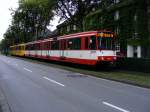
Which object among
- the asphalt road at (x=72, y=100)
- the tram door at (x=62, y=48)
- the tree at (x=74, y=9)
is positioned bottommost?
the asphalt road at (x=72, y=100)

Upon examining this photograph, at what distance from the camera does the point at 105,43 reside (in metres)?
29.4

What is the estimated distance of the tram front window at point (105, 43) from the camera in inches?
1141

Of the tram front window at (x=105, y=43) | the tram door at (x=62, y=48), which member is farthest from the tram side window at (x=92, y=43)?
the tram door at (x=62, y=48)

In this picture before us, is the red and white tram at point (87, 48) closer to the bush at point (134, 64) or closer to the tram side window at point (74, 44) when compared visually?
the tram side window at point (74, 44)

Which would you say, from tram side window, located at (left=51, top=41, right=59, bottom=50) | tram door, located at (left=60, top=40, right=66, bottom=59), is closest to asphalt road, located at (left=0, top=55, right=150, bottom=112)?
tram door, located at (left=60, top=40, right=66, bottom=59)

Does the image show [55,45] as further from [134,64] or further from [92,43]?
[134,64]

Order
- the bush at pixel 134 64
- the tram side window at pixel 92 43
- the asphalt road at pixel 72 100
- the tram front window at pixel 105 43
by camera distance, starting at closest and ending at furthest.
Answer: the asphalt road at pixel 72 100
the bush at pixel 134 64
the tram front window at pixel 105 43
the tram side window at pixel 92 43

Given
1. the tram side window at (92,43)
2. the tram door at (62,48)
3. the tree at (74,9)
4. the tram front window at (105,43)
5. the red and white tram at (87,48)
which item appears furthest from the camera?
the tree at (74,9)

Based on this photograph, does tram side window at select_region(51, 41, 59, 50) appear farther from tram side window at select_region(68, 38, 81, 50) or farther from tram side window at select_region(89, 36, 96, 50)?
tram side window at select_region(89, 36, 96, 50)

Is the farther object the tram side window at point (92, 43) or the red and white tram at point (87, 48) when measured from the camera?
the tram side window at point (92, 43)

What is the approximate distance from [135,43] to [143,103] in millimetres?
32296

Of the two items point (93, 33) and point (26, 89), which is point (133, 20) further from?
point (26, 89)

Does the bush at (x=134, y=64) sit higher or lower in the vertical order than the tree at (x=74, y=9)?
lower

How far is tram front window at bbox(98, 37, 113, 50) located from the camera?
29.0 meters
